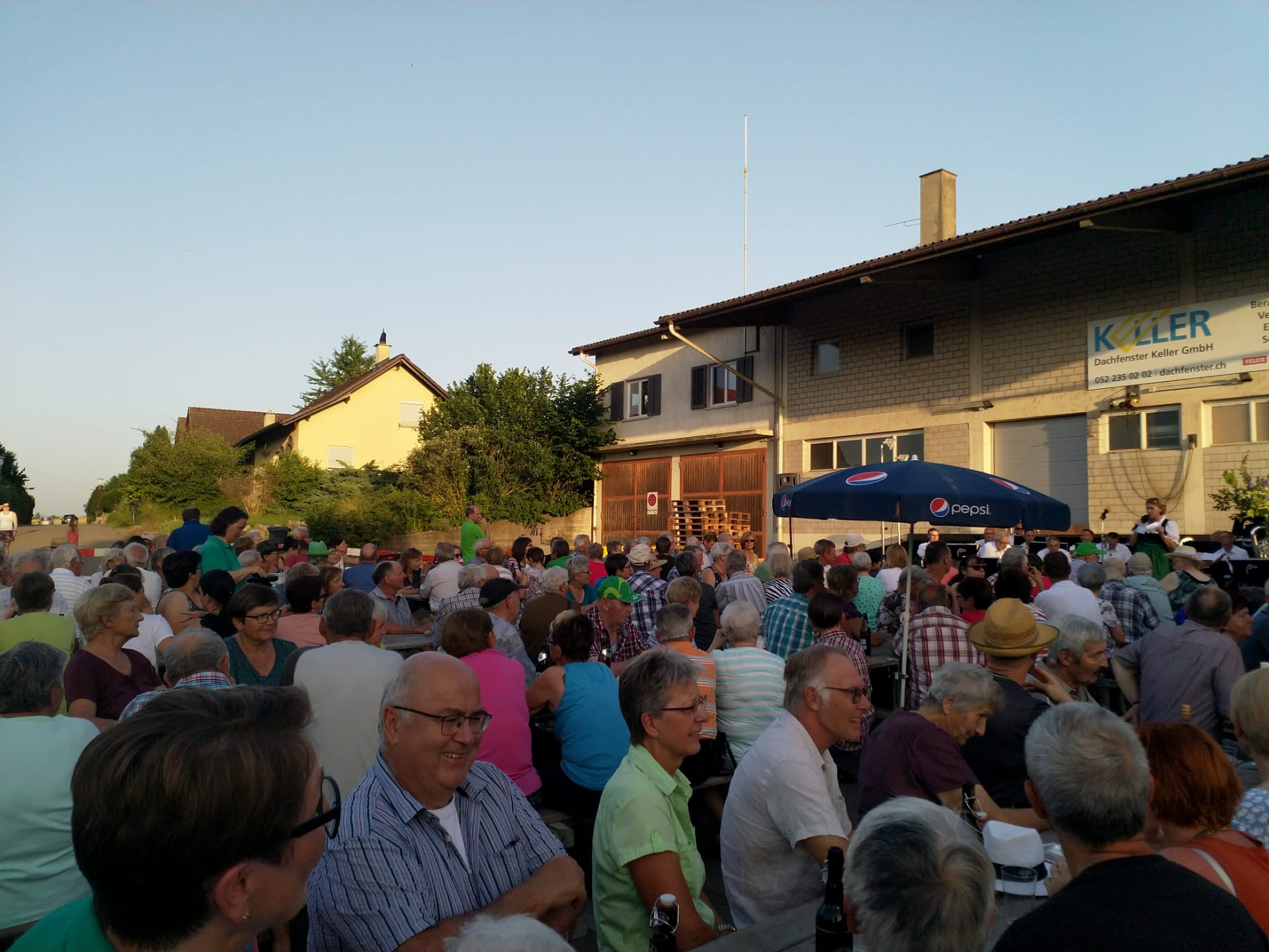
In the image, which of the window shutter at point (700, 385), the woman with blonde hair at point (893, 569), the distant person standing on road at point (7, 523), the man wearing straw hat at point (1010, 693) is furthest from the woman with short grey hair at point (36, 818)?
the window shutter at point (700, 385)

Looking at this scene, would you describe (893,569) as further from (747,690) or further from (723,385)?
(723,385)

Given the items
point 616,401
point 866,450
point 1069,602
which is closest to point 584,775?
point 1069,602

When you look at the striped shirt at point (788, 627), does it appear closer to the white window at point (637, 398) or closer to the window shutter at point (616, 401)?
the white window at point (637, 398)

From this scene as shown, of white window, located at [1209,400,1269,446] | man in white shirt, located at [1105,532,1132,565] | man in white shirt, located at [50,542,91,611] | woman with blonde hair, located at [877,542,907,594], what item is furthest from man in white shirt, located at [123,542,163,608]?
white window, located at [1209,400,1269,446]

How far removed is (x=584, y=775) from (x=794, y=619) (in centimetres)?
281

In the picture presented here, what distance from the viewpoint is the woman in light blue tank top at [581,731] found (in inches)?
198

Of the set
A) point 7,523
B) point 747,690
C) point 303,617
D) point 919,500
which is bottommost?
point 747,690

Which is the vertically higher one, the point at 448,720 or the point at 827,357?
the point at 827,357

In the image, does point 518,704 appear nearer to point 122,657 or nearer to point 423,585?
point 122,657

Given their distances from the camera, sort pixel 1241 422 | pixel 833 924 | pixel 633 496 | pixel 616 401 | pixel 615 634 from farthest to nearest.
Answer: pixel 616 401 → pixel 633 496 → pixel 1241 422 → pixel 615 634 → pixel 833 924

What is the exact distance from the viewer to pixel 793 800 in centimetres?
308

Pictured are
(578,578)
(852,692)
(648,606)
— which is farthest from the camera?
(578,578)

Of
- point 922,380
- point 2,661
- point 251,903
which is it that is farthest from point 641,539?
point 922,380

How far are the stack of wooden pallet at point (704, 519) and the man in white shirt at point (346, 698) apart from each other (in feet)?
61.3
